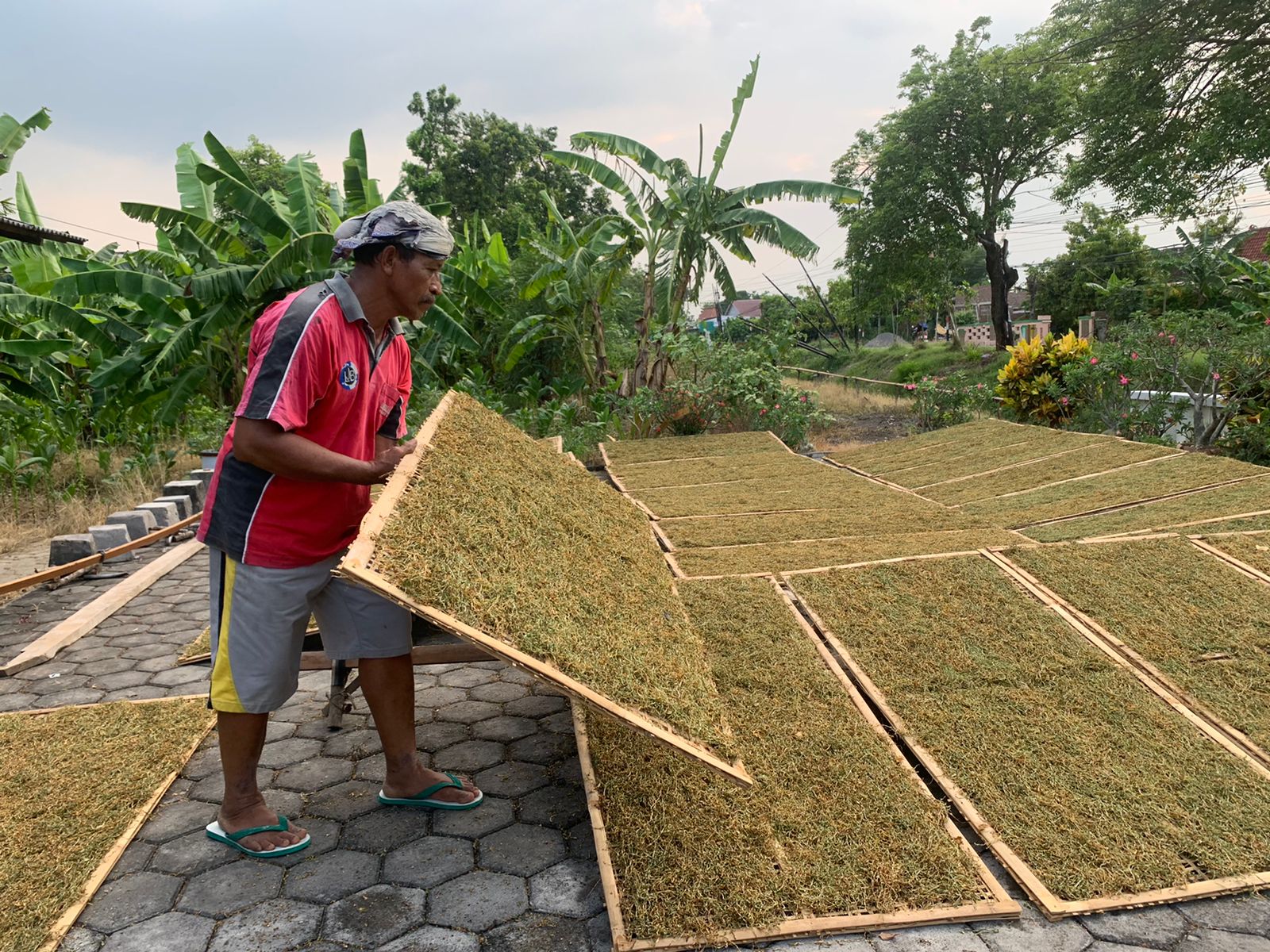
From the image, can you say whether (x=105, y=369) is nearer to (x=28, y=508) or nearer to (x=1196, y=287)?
(x=28, y=508)

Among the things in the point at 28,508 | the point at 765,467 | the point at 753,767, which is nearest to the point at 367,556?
the point at 753,767

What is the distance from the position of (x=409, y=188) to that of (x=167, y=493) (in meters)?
20.3

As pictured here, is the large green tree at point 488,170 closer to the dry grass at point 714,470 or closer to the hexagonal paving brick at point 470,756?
the dry grass at point 714,470

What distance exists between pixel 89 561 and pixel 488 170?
23462 millimetres

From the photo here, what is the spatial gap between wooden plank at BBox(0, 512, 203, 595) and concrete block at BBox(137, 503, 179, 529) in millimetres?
68

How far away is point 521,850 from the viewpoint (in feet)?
6.96

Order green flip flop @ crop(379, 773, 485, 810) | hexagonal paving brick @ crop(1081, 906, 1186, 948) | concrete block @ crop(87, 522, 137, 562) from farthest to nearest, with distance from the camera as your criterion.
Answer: concrete block @ crop(87, 522, 137, 562) < green flip flop @ crop(379, 773, 485, 810) < hexagonal paving brick @ crop(1081, 906, 1186, 948)

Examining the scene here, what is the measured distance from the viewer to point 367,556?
1.66 metres

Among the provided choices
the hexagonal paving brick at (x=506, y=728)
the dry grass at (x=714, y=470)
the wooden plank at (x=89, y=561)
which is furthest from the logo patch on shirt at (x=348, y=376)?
the dry grass at (x=714, y=470)

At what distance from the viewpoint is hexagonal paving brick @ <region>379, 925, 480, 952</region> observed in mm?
1769

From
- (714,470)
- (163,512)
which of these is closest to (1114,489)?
(714,470)

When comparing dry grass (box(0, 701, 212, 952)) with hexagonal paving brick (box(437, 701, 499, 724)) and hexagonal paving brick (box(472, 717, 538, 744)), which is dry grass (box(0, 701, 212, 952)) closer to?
hexagonal paving brick (box(437, 701, 499, 724))

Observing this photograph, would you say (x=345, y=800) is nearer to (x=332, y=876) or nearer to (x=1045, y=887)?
(x=332, y=876)

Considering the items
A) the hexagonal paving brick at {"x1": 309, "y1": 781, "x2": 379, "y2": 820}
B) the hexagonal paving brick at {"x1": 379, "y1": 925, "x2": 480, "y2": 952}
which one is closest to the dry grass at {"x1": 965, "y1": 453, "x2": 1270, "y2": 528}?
the hexagonal paving brick at {"x1": 309, "y1": 781, "x2": 379, "y2": 820}
